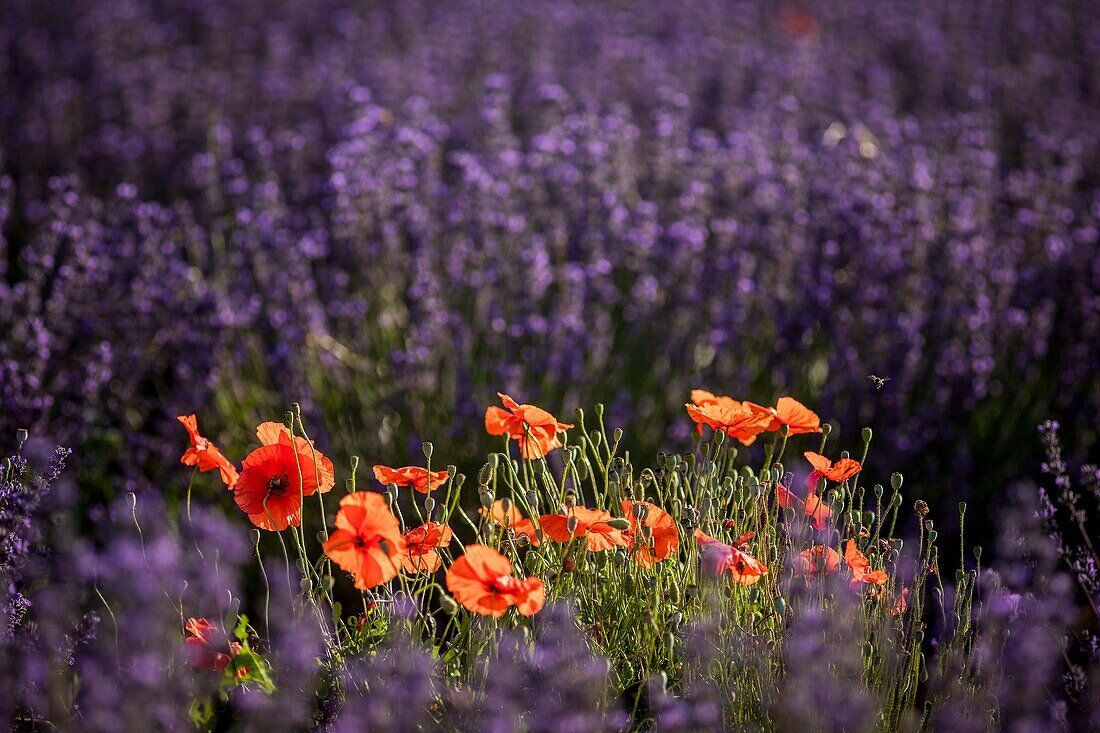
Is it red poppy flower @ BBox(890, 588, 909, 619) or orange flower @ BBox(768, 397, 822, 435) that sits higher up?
orange flower @ BBox(768, 397, 822, 435)

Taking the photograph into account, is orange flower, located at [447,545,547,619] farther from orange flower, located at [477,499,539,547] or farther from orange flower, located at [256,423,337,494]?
orange flower, located at [256,423,337,494]

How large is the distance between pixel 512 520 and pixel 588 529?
0.23 meters

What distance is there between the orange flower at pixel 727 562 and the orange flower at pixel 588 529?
127 millimetres

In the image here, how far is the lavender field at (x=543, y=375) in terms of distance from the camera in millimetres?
1585

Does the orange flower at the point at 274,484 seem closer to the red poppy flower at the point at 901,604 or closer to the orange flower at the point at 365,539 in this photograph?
the orange flower at the point at 365,539

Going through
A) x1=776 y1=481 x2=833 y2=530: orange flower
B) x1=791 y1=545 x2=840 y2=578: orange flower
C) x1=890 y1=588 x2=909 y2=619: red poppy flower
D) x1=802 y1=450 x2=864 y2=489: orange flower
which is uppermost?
x1=802 y1=450 x2=864 y2=489: orange flower

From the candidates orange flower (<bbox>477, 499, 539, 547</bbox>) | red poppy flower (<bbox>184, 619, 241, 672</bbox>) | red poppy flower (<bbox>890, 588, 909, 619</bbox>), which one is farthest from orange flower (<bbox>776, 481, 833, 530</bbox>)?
red poppy flower (<bbox>184, 619, 241, 672</bbox>)

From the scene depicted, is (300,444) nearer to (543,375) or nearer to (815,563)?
(815,563)

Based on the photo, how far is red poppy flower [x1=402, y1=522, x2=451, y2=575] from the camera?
1710mm

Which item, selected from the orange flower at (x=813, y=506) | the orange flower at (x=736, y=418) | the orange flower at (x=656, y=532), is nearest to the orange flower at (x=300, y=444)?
the orange flower at (x=656, y=532)

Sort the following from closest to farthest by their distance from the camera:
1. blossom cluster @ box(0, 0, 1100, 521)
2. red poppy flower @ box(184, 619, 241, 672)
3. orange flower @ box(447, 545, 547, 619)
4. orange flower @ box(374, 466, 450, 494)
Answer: orange flower @ box(447, 545, 547, 619), red poppy flower @ box(184, 619, 241, 672), orange flower @ box(374, 466, 450, 494), blossom cluster @ box(0, 0, 1100, 521)

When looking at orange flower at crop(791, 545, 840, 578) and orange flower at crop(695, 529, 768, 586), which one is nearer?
orange flower at crop(695, 529, 768, 586)

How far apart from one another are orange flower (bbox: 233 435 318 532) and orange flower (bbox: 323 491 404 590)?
19 cm

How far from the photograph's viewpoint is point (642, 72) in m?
5.06
